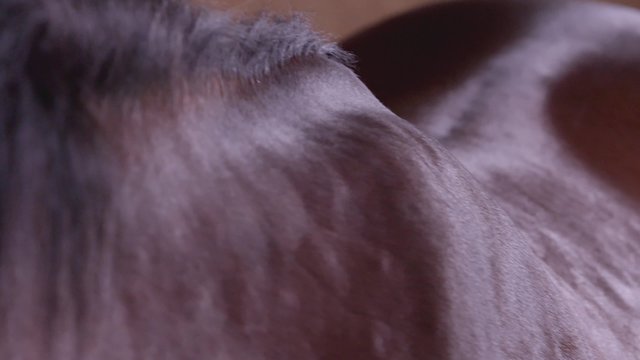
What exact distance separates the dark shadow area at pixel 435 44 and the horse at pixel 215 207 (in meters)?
0.45

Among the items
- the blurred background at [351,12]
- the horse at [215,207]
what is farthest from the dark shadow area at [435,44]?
the horse at [215,207]

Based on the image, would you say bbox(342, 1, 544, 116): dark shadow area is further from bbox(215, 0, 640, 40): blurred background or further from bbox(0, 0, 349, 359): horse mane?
bbox(0, 0, 349, 359): horse mane

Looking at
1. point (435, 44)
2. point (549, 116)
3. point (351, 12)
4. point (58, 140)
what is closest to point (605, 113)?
point (549, 116)

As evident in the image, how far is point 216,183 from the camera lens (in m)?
0.29

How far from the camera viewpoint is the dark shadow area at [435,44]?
820mm

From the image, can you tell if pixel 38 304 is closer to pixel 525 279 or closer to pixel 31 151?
pixel 31 151

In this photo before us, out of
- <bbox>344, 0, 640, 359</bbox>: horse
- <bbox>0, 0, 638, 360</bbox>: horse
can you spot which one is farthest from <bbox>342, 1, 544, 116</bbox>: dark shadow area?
<bbox>0, 0, 638, 360</bbox>: horse

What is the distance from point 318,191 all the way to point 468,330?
6 centimetres

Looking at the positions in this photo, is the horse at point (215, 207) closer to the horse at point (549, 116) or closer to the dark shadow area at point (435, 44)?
the horse at point (549, 116)

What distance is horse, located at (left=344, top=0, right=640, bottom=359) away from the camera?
1.85ft

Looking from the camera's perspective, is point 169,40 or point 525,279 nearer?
point 169,40

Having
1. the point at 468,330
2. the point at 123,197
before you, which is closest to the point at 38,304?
the point at 123,197

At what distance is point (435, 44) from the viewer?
2.86 ft

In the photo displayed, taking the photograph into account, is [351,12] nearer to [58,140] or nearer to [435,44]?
[435,44]
